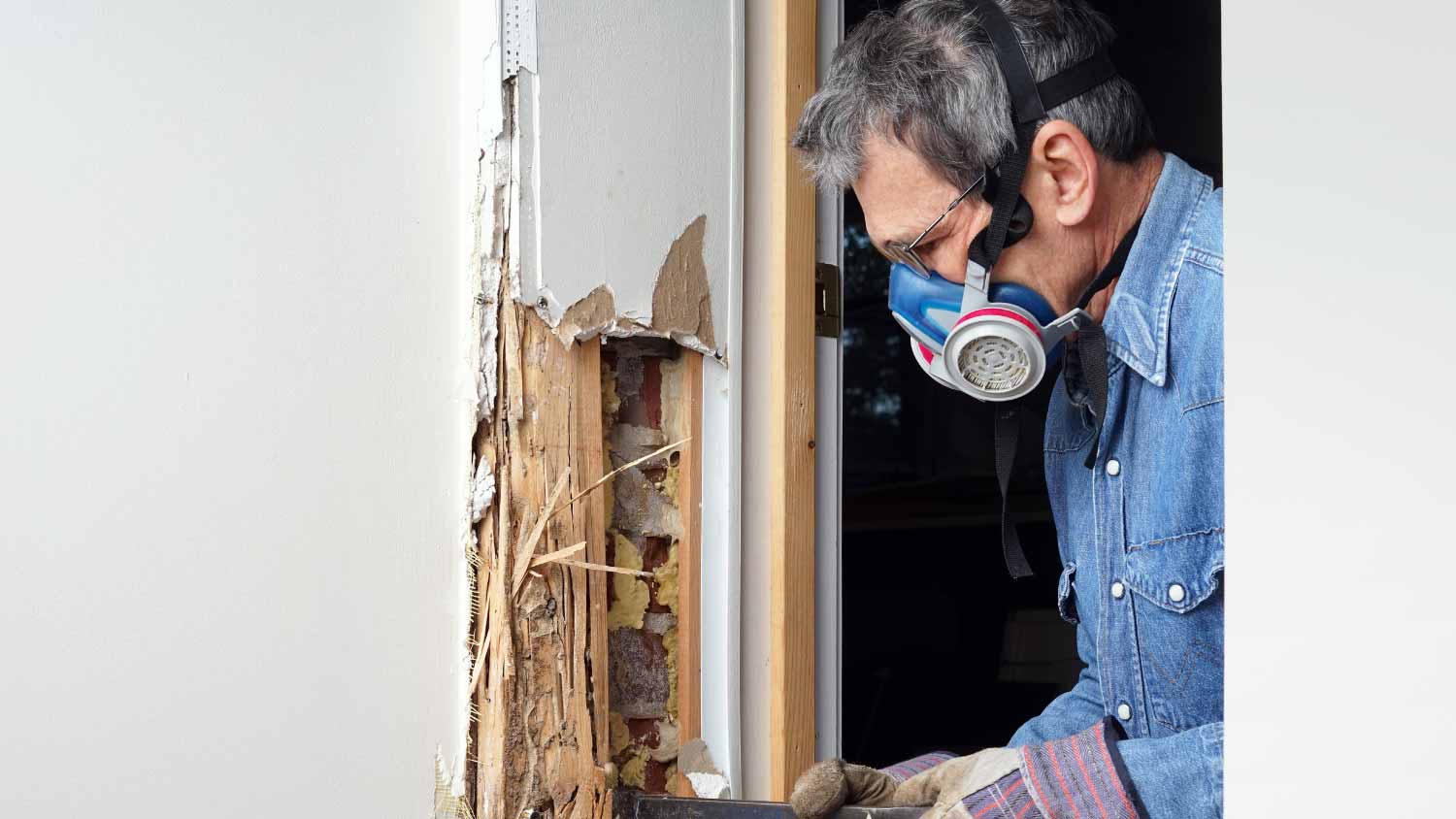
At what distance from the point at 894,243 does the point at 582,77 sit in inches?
23.9

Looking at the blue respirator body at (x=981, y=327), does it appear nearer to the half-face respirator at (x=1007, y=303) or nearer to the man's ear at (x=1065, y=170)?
the half-face respirator at (x=1007, y=303)

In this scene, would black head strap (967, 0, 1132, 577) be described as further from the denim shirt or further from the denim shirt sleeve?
the denim shirt sleeve

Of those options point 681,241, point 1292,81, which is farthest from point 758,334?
point 1292,81

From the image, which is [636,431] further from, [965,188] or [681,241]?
[965,188]

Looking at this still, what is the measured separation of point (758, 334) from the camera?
2.26 meters

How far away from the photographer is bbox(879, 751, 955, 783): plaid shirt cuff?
6.25 feet

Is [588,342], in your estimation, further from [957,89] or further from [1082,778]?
[1082,778]

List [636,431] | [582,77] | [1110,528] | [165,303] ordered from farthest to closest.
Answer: [636,431] < [582,77] < [1110,528] < [165,303]

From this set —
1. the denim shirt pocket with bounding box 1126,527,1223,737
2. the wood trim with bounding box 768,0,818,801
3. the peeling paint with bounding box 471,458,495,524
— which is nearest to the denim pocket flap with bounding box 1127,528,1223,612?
the denim shirt pocket with bounding box 1126,527,1223,737

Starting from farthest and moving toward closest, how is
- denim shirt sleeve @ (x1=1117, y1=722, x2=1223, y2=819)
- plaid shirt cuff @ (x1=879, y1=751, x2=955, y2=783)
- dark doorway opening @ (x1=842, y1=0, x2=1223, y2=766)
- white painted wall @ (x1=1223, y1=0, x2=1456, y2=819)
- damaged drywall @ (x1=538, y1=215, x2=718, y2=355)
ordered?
dark doorway opening @ (x1=842, y1=0, x2=1223, y2=766), damaged drywall @ (x1=538, y1=215, x2=718, y2=355), plaid shirt cuff @ (x1=879, y1=751, x2=955, y2=783), denim shirt sleeve @ (x1=1117, y1=722, x2=1223, y2=819), white painted wall @ (x1=1223, y1=0, x2=1456, y2=819)

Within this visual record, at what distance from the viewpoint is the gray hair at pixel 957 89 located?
1.75 m

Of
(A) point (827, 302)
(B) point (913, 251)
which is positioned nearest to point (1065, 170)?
(B) point (913, 251)

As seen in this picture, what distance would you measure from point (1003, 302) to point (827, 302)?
1.92 feet

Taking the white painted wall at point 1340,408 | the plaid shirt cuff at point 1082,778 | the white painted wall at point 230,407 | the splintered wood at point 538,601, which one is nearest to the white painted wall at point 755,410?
the splintered wood at point 538,601
